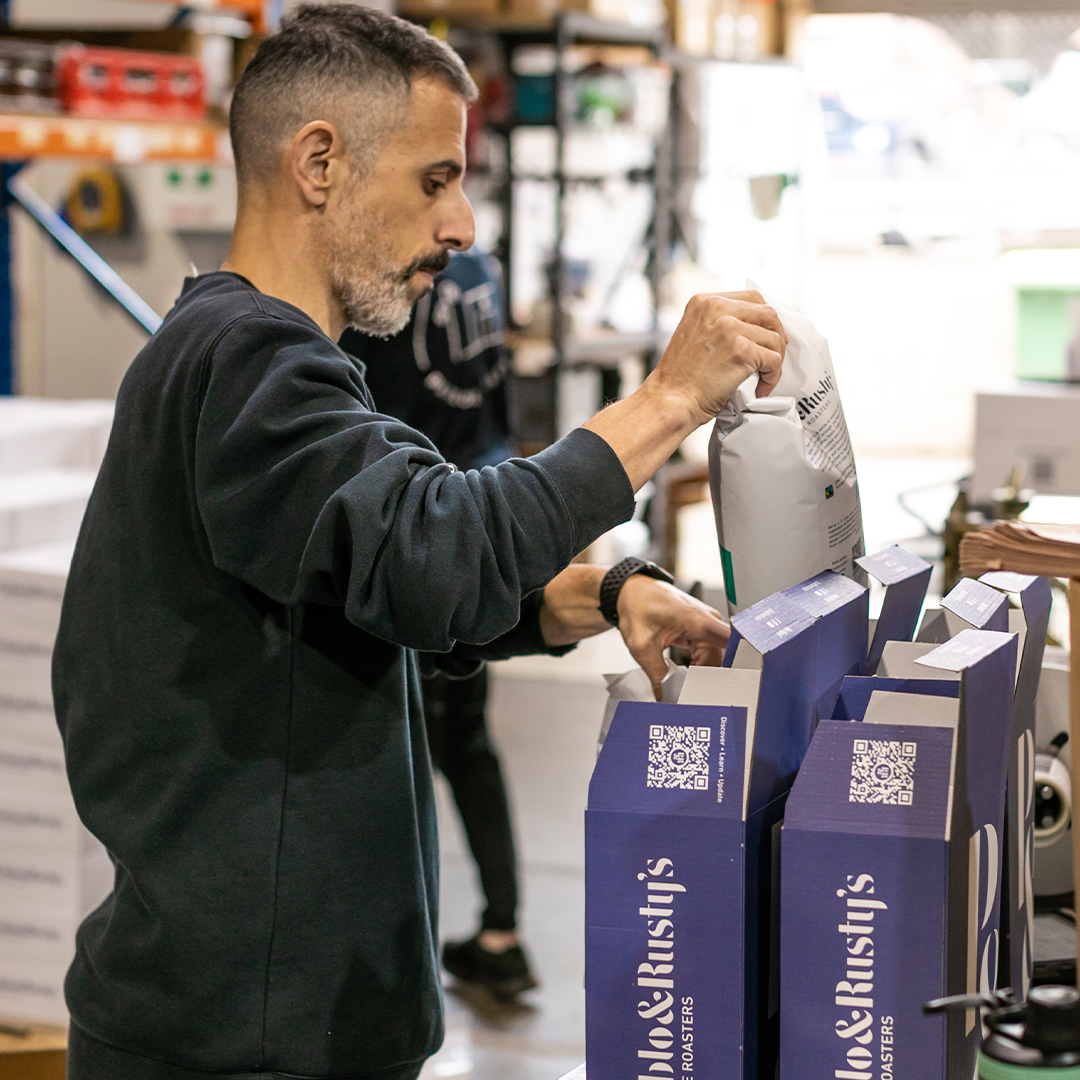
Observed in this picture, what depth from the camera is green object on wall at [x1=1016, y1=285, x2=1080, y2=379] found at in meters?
3.19

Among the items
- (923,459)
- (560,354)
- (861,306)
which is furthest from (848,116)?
(560,354)

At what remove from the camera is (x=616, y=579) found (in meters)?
1.46

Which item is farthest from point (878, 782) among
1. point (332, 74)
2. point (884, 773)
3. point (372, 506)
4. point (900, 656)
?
point (332, 74)

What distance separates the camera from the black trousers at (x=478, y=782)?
10.6 feet

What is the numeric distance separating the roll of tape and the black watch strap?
1.35 feet

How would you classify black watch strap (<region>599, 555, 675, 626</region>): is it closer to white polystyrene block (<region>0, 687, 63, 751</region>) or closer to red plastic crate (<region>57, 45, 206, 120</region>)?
white polystyrene block (<region>0, 687, 63, 751</region>)

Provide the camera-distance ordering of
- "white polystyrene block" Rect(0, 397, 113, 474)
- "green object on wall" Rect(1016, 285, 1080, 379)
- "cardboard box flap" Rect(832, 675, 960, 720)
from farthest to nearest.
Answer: "green object on wall" Rect(1016, 285, 1080, 379) → "white polystyrene block" Rect(0, 397, 113, 474) → "cardboard box flap" Rect(832, 675, 960, 720)

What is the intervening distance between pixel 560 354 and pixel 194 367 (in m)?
4.33

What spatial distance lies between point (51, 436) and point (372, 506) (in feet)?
5.74

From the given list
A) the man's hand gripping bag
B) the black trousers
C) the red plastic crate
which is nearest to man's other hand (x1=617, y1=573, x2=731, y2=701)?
the man's hand gripping bag

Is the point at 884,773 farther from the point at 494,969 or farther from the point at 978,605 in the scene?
the point at 494,969

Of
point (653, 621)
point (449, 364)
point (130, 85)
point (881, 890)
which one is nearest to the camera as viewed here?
point (881, 890)

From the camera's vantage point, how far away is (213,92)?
3939 millimetres

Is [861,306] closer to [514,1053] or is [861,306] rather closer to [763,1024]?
[514,1053]
